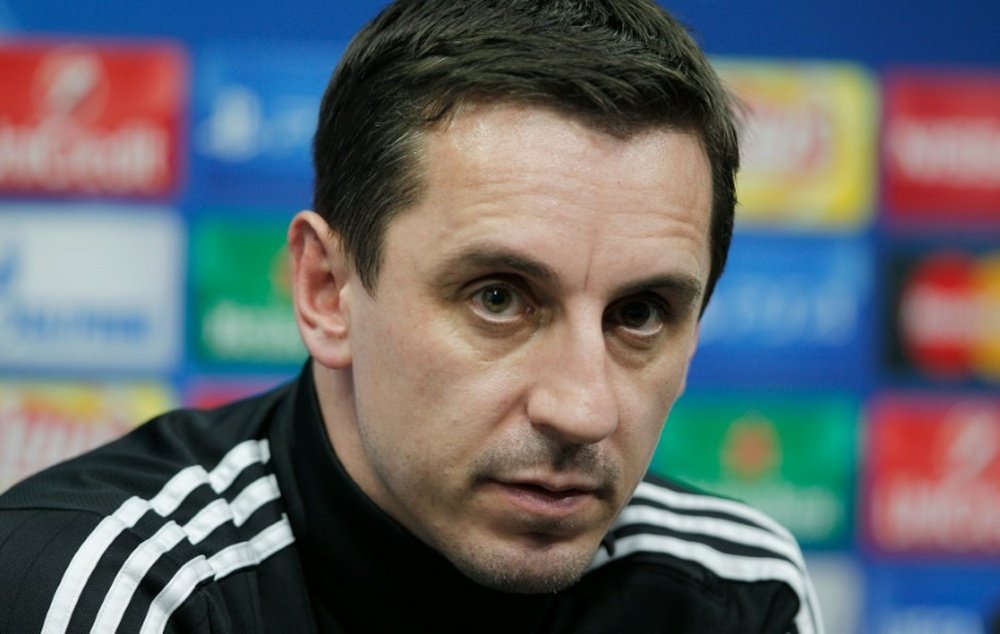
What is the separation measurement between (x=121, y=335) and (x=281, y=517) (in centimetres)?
124

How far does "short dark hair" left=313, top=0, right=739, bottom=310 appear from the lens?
124cm

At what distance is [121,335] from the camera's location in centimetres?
253

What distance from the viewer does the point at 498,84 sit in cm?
123

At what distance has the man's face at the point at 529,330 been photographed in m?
1.20

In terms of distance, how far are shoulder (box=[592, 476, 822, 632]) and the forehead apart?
0.42 metres

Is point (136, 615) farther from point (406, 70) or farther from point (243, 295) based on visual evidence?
point (243, 295)

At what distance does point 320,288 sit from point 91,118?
4.28 feet

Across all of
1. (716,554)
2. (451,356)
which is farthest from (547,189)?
(716,554)

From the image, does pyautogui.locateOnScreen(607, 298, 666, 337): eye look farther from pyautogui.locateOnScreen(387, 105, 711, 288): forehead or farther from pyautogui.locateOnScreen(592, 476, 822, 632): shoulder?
pyautogui.locateOnScreen(592, 476, 822, 632): shoulder

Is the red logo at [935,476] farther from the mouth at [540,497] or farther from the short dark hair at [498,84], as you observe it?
the mouth at [540,497]

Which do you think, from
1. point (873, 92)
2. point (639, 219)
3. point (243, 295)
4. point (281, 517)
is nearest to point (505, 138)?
point (639, 219)

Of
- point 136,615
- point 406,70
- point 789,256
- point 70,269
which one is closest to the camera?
point 136,615

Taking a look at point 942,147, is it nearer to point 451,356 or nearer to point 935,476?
point 935,476

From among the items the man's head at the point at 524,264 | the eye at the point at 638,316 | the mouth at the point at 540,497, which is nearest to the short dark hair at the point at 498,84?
the man's head at the point at 524,264
